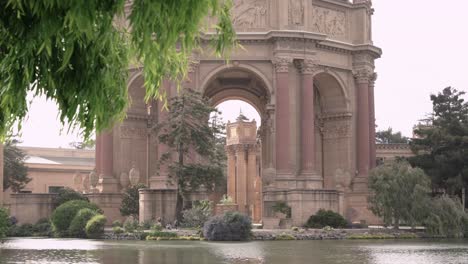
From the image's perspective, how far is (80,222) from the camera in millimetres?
39562

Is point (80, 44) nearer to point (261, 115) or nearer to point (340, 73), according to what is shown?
point (340, 73)

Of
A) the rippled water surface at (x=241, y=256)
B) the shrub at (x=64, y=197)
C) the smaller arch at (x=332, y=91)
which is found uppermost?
the smaller arch at (x=332, y=91)

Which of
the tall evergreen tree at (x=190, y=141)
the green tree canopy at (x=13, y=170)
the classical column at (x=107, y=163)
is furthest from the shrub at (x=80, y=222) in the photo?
the green tree canopy at (x=13, y=170)

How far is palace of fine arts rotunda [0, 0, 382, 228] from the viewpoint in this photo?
1863 inches

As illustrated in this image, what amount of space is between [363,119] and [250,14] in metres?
11.7

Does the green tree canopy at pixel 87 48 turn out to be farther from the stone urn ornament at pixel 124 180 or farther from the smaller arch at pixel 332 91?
the smaller arch at pixel 332 91

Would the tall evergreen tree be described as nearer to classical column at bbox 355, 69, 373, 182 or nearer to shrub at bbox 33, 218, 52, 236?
shrub at bbox 33, 218, 52, 236

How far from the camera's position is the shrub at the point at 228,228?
111 ft

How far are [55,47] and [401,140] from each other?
95.7 meters

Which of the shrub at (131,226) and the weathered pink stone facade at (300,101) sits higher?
the weathered pink stone facade at (300,101)

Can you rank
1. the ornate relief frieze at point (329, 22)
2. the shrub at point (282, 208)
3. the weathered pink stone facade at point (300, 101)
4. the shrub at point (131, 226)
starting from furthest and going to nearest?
1. the ornate relief frieze at point (329, 22)
2. the weathered pink stone facade at point (300, 101)
3. the shrub at point (282, 208)
4. the shrub at point (131, 226)

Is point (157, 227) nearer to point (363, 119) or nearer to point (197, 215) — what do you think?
point (197, 215)

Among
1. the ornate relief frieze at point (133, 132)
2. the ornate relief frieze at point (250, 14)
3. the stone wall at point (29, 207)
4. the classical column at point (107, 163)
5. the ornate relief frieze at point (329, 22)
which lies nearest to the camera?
the stone wall at point (29, 207)

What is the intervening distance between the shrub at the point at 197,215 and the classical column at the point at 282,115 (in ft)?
32.0
